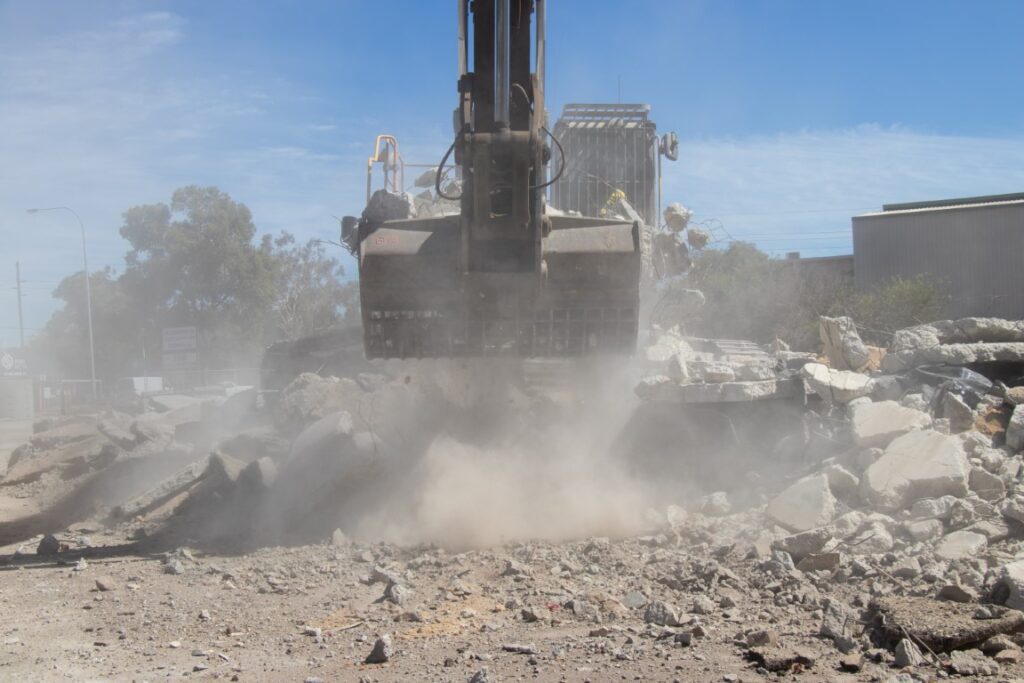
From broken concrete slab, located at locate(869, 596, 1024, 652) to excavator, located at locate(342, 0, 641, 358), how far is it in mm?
3449

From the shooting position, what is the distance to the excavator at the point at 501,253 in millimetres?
7164

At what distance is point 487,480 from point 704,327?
10.9m

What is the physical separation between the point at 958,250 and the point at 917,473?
2677 centimetres

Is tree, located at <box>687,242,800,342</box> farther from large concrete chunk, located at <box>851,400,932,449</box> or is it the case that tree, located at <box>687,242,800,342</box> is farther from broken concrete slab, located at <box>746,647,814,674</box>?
broken concrete slab, located at <box>746,647,814,674</box>

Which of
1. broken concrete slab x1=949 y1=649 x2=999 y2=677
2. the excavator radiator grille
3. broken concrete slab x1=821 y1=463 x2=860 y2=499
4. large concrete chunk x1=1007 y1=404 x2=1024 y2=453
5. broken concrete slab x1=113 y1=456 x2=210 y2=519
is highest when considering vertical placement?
the excavator radiator grille

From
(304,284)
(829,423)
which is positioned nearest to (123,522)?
(829,423)

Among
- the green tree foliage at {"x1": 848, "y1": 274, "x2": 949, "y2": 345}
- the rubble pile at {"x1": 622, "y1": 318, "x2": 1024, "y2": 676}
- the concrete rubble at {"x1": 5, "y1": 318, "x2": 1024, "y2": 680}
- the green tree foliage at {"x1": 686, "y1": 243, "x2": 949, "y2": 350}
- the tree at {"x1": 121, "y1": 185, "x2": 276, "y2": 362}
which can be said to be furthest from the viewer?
the tree at {"x1": 121, "y1": 185, "x2": 276, "y2": 362}

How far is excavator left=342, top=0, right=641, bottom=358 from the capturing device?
23.5 ft

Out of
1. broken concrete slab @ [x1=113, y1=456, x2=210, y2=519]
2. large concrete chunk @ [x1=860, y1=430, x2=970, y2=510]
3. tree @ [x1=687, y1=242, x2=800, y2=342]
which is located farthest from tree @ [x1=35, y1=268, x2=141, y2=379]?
large concrete chunk @ [x1=860, y1=430, x2=970, y2=510]

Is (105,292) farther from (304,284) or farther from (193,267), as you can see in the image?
(304,284)

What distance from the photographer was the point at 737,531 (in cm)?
852

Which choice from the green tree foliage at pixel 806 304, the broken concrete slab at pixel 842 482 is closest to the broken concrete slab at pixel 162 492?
the broken concrete slab at pixel 842 482

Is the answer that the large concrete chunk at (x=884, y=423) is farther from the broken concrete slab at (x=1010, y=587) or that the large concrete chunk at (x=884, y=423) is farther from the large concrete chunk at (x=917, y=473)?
the broken concrete slab at (x=1010, y=587)

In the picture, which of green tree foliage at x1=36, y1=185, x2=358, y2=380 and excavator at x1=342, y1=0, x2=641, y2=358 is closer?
excavator at x1=342, y1=0, x2=641, y2=358
